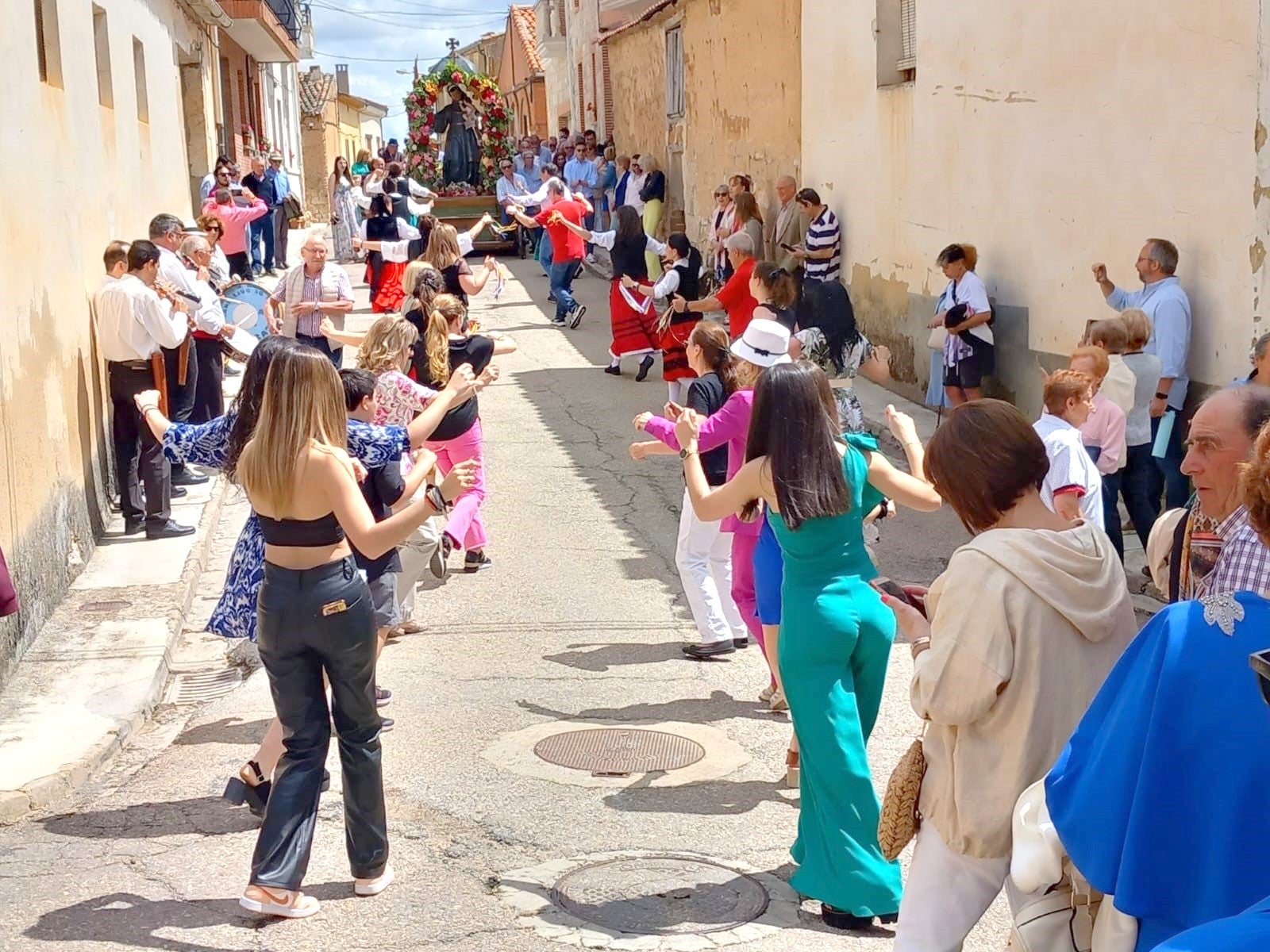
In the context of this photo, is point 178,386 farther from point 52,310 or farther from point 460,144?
point 460,144

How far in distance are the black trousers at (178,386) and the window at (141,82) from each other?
212 inches

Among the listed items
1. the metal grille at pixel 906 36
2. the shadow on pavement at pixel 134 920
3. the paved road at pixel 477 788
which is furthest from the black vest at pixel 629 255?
the shadow on pavement at pixel 134 920

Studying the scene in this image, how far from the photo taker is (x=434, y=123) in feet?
97.6

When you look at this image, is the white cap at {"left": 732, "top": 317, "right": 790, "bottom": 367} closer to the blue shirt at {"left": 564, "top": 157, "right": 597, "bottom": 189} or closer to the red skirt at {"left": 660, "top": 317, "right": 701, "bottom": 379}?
the red skirt at {"left": 660, "top": 317, "right": 701, "bottom": 379}

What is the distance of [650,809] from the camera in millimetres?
5621

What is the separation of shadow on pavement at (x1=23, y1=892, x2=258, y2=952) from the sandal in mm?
67

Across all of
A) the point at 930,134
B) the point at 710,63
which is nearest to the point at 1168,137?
the point at 930,134

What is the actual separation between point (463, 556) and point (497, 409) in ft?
17.2

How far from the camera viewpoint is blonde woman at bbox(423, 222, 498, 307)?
11.7 metres

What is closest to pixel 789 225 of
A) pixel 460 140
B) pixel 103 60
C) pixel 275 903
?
pixel 103 60

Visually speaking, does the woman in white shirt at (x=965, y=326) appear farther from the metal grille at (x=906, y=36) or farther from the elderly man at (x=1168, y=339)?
the metal grille at (x=906, y=36)

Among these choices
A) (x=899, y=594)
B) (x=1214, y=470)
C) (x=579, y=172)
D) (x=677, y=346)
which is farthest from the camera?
(x=579, y=172)

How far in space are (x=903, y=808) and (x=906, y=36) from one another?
12.4 meters

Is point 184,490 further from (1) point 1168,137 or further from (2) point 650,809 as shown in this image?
(1) point 1168,137
